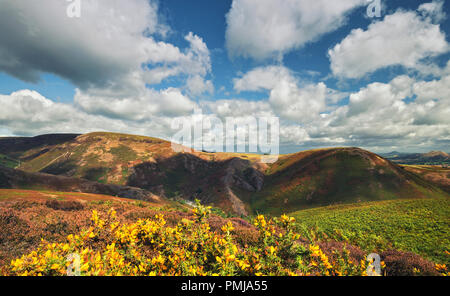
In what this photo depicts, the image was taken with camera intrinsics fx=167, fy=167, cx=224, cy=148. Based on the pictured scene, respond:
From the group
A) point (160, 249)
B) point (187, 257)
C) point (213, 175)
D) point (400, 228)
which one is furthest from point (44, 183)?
point (400, 228)

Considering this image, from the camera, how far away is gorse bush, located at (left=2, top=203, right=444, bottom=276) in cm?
312

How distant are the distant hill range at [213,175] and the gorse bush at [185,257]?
149ft

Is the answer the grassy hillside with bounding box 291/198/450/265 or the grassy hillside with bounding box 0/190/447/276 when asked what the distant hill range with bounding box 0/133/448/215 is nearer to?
the grassy hillside with bounding box 291/198/450/265

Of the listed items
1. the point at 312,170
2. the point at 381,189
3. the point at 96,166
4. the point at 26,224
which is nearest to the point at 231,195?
the point at 312,170

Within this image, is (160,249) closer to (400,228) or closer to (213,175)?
(400,228)

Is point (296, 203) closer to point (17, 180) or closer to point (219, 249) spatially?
point (219, 249)

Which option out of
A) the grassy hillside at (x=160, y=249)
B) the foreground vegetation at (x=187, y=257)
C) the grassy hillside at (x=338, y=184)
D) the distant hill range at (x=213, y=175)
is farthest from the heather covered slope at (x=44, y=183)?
the foreground vegetation at (x=187, y=257)

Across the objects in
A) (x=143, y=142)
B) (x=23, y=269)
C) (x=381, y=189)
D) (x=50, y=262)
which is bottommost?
(x=381, y=189)

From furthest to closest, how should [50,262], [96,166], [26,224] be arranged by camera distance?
1. [96,166]
2. [26,224]
3. [50,262]

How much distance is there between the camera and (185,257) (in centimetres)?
402

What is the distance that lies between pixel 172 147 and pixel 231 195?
75.6m

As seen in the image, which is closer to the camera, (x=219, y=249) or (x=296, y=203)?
(x=219, y=249)
